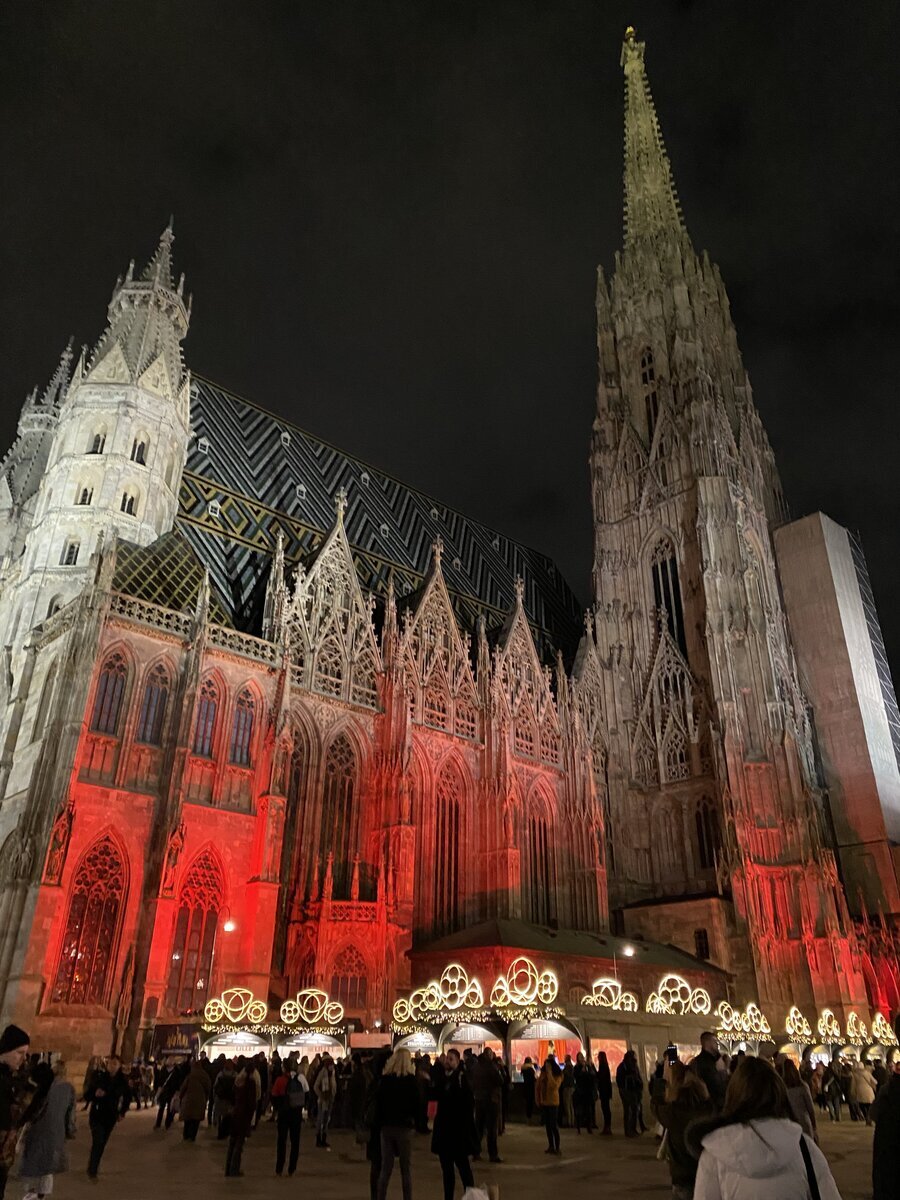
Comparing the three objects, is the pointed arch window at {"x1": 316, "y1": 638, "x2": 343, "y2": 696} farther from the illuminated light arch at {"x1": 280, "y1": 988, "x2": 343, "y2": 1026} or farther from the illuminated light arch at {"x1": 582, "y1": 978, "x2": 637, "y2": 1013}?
the illuminated light arch at {"x1": 582, "y1": 978, "x2": 637, "y2": 1013}

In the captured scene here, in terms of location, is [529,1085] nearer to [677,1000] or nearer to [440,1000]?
[440,1000]

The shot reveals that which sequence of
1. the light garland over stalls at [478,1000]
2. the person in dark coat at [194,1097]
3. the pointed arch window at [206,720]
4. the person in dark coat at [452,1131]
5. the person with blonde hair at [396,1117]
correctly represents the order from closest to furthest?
the person with blonde hair at [396,1117], the person in dark coat at [452,1131], the person in dark coat at [194,1097], the light garland over stalls at [478,1000], the pointed arch window at [206,720]

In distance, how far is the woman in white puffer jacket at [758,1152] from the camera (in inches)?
126

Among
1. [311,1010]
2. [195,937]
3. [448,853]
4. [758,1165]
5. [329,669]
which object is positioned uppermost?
[329,669]

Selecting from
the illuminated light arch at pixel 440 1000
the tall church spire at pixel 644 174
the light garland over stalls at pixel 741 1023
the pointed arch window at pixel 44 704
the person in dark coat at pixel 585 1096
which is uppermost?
the tall church spire at pixel 644 174

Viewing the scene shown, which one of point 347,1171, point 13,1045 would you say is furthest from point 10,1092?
point 347,1171

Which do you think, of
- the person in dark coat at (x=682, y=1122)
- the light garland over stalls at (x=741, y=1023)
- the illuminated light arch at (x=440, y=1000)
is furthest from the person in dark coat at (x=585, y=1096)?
the person in dark coat at (x=682, y=1122)

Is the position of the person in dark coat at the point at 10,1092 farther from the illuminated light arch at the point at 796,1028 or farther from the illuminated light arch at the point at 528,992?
the illuminated light arch at the point at 796,1028

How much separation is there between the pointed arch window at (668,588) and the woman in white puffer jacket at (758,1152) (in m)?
43.7

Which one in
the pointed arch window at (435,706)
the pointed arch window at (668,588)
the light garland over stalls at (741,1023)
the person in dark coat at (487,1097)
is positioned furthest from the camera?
the pointed arch window at (668,588)

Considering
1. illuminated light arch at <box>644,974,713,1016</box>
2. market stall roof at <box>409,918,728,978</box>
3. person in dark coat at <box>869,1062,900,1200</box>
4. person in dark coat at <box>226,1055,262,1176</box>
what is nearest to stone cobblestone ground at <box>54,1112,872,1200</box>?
person in dark coat at <box>226,1055,262,1176</box>

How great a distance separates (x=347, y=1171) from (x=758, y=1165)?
11.3 meters

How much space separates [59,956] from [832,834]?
34810 mm

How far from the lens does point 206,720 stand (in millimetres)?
30141
